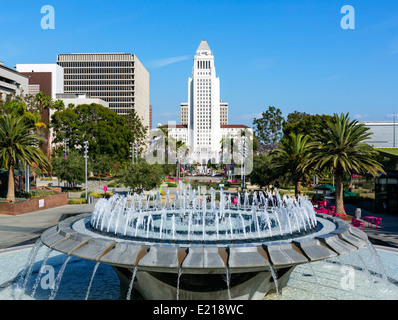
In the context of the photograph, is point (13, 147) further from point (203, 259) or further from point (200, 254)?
point (203, 259)

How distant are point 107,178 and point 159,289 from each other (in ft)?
193

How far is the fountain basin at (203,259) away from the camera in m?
7.70

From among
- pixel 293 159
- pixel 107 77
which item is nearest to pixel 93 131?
pixel 293 159

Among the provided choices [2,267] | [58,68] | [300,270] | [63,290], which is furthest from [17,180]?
[58,68]

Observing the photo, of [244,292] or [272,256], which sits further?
[244,292]

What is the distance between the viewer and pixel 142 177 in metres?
39.5

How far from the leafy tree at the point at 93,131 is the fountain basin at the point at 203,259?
54523mm

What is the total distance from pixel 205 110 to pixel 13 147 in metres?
142

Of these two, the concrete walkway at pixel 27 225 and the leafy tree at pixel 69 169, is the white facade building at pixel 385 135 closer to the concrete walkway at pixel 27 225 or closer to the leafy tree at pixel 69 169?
the leafy tree at pixel 69 169

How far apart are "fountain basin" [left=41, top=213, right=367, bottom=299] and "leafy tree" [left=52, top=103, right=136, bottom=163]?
54.5 m

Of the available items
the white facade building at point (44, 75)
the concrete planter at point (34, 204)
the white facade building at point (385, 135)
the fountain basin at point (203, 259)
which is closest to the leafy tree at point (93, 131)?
the concrete planter at point (34, 204)

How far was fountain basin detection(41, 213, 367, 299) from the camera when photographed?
7695 mm

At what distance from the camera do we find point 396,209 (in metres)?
28.3

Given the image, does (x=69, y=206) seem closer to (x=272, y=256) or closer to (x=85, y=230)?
(x=85, y=230)
